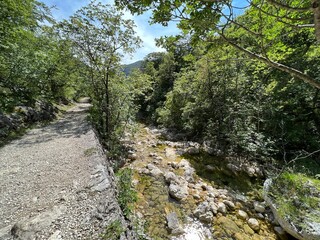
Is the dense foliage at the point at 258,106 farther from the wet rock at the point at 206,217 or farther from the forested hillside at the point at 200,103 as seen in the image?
the wet rock at the point at 206,217

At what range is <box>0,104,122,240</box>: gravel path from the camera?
2.38 metres

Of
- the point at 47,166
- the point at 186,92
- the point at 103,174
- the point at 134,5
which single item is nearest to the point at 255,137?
the point at 186,92

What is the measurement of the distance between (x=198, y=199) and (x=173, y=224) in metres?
1.37

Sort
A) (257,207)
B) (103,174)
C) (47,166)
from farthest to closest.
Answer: (257,207) → (47,166) → (103,174)

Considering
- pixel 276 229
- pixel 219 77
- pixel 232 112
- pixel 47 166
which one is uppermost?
pixel 219 77

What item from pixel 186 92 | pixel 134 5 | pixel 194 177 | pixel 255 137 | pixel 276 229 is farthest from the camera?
pixel 186 92

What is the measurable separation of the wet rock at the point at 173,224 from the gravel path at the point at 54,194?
163 cm

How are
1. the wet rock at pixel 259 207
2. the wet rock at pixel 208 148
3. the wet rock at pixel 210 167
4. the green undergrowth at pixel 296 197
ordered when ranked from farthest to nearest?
the wet rock at pixel 208 148
the wet rock at pixel 210 167
the wet rock at pixel 259 207
the green undergrowth at pixel 296 197

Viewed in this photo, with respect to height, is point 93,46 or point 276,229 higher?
point 93,46

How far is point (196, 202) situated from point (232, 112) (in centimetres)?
452

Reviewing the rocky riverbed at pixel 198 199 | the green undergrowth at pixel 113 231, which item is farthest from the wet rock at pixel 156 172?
the green undergrowth at pixel 113 231

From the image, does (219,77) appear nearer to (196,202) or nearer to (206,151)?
(206,151)

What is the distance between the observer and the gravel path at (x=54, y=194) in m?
2.38

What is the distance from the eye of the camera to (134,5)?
85.2 inches
